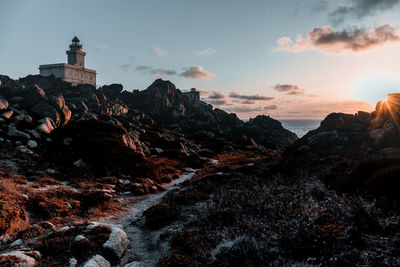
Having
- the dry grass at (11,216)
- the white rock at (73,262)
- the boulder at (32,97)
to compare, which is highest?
the boulder at (32,97)

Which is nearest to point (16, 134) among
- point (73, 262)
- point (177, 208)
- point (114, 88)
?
point (177, 208)

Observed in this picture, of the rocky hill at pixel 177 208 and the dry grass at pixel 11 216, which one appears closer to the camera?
the rocky hill at pixel 177 208

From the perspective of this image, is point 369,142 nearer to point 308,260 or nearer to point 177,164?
point 177,164

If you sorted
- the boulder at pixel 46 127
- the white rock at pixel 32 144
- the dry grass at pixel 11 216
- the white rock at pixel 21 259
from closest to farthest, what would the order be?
the white rock at pixel 21 259, the dry grass at pixel 11 216, the white rock at pixel 32 144, the boulder at pixel 46 127

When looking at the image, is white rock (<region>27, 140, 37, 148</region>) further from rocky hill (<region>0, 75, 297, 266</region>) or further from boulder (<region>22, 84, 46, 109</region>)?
boulder (<region>22, 84, 46, 109</region>)

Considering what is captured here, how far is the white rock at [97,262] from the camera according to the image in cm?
693

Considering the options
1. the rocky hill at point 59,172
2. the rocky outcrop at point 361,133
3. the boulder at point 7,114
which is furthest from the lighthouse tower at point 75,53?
the rocky outcrop at point 361,133

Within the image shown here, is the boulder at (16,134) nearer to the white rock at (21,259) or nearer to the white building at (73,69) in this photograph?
the white rock at (21,259)

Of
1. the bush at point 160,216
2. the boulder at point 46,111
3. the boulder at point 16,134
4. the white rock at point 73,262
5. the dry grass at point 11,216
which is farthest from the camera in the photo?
the boulder at point 46,111

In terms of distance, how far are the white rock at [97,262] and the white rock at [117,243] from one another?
0.71m

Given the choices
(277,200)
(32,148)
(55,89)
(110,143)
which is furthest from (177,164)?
(55,89)

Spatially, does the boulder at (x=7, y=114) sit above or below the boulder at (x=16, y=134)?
above

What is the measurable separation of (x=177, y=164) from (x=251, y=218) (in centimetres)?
2550

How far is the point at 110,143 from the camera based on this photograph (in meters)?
29.5
